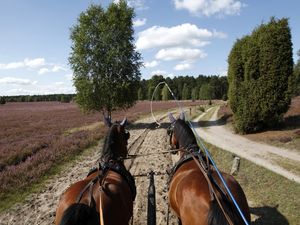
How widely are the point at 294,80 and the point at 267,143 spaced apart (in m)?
4.63

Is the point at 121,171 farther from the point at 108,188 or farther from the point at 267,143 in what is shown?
the point at 267,143

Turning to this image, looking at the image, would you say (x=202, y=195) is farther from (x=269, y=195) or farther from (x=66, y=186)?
(x=66, y=186)

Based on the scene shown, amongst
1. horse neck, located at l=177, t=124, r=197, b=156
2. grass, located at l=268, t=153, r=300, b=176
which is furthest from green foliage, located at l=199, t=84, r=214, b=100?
horse neck, located at l=177, t=124, r=197, b=156


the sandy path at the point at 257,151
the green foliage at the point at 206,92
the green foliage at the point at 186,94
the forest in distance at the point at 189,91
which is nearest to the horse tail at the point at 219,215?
the sandy path at the point at 257,151

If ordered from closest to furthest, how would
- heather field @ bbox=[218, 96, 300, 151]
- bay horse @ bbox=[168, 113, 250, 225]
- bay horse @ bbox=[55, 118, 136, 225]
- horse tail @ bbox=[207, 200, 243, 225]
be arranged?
bay horse @ bbox=[55, 118, 136, 225] → horse tail @ bbox=[207, 200, 243, 225] → bay horse @ bbox=[168, 113, 250, 225] → heather field @ bbox=[218, 96, 300, 151]

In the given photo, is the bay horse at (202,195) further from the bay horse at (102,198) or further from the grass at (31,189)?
the grass at (31,189)

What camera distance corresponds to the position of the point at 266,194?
9.52m

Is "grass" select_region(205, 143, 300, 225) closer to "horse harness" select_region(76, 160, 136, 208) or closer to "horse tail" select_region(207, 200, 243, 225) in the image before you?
"horse harness" select_region(76, 160, 136, 208)

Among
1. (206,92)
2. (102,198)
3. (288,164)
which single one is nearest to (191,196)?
(102,198)

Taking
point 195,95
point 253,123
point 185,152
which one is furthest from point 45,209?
point 195,95

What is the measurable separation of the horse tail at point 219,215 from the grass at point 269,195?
398 cm

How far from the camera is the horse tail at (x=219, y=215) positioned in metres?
3.94

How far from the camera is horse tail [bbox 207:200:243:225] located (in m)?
3.94

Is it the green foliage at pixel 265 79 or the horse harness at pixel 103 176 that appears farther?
the green foliage at pixel 265 79
